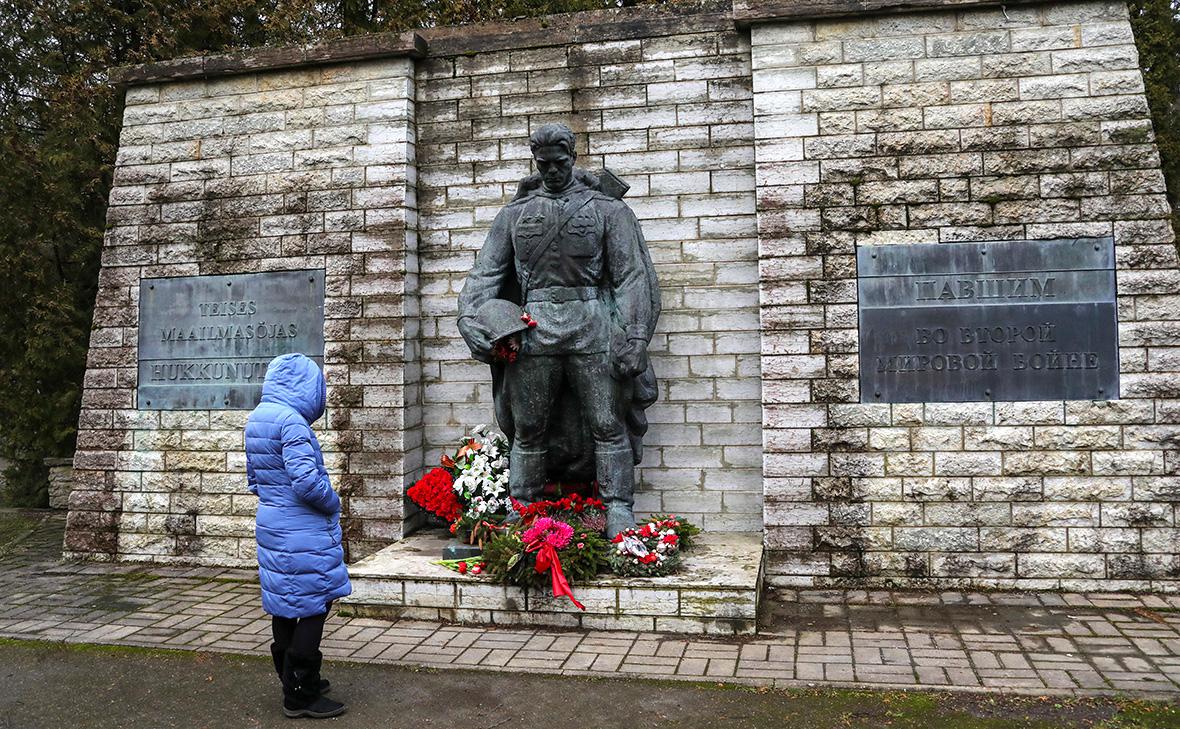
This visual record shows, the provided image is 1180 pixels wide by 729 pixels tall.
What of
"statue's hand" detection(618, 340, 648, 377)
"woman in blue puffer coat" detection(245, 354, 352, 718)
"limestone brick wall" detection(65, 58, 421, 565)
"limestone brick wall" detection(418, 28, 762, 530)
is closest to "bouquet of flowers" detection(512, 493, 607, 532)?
→ "statue's hand" detection(618, 340, 648, 377)

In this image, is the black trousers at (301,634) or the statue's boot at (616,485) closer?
the black trousers at (301,634)

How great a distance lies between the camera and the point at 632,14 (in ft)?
21.8

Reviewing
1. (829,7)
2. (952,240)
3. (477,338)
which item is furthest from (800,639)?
(829,7)

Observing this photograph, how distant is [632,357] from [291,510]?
6.99ft

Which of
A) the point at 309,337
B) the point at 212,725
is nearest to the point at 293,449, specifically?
the point at 212,725

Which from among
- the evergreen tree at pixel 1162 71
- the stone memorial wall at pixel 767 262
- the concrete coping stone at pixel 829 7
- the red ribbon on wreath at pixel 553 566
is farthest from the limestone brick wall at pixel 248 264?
the evergreen tree at pixel 1162 71

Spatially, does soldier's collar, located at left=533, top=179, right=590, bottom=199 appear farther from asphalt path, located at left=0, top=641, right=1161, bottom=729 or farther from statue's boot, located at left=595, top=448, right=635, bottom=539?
asphalt path, located at left=0, top=641, right=1161, bottom=729

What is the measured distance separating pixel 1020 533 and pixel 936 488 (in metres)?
0.55

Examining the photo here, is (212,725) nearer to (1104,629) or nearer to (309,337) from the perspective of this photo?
(309,337)

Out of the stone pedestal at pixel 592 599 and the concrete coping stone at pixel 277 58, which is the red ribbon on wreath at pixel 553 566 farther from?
the concrete coping stone at pixel 277 58

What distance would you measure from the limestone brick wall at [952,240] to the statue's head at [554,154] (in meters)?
1.40

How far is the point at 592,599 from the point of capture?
5.09 meters

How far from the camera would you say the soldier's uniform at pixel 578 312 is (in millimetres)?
5441

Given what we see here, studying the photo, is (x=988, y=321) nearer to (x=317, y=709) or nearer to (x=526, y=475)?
(x=526, y=475)
